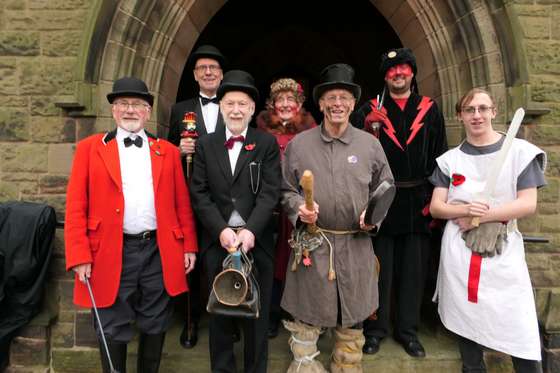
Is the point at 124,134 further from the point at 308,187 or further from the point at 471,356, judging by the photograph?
the point at 471,356

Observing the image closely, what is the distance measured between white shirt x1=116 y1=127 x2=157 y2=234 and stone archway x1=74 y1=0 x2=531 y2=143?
1.00 meters

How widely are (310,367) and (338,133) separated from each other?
5.25 ft

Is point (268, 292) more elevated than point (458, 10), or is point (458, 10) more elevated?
point (458, 10)

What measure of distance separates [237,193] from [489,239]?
5.41 ft

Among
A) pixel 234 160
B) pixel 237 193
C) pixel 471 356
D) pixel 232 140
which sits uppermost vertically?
pixel 232 140

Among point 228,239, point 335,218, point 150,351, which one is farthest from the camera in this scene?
point 150,351

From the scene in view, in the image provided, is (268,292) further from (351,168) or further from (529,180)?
(529,180)

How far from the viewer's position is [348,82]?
Result: 2.66 m

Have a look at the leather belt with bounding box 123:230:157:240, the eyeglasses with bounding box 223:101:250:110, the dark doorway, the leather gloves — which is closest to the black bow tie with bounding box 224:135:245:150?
the eyeglasses with bounding box 223:101:250:110

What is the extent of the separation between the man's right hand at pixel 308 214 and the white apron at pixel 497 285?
1007mm

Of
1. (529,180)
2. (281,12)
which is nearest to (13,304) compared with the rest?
(529,180)

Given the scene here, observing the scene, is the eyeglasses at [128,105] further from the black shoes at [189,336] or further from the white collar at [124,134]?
the black shoes at [189,336]

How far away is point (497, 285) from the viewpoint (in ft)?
8.64

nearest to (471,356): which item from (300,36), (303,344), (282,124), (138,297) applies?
(303,344)
